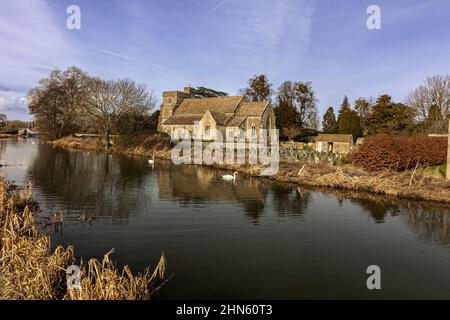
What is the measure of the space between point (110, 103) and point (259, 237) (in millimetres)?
54552

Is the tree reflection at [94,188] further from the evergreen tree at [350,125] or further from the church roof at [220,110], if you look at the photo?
the evergreen tree at [350,125]

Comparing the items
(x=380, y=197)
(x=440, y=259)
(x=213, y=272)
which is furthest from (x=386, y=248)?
(x=380, y=197)

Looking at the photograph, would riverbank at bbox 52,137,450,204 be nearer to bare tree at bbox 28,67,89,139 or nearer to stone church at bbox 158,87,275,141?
stone church at bbox 158,87,275,141

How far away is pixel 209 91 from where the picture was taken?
90.9m

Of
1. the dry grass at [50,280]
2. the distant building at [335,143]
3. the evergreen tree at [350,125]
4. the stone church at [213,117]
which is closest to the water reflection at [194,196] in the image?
the dry grass at [50,280]

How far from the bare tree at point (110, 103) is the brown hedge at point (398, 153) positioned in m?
43.1

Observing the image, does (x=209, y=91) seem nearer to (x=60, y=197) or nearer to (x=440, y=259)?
(x=60, y=197)

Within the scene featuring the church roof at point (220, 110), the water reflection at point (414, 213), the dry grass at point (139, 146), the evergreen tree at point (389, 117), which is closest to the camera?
the water reflection at point (414, 213)

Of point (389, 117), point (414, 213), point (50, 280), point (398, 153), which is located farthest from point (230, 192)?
point (389, 117)

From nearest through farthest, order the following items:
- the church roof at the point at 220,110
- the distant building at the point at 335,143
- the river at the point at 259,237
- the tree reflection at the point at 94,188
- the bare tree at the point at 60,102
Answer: the river at the point at 259,237, the tree reflection at the point at 94,188, the distant building at the point at 335,143, the church roof at the point at 220,110, the bare tree at the point at 60,102

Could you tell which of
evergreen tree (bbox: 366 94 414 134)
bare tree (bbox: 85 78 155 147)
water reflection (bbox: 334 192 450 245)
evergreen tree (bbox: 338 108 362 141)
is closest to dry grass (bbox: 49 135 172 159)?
bare tree (bbox: 85 78 155 147)

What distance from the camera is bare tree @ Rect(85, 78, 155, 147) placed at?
207ft

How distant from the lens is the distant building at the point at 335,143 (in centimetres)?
4831

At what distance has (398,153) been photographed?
91.6 feet
